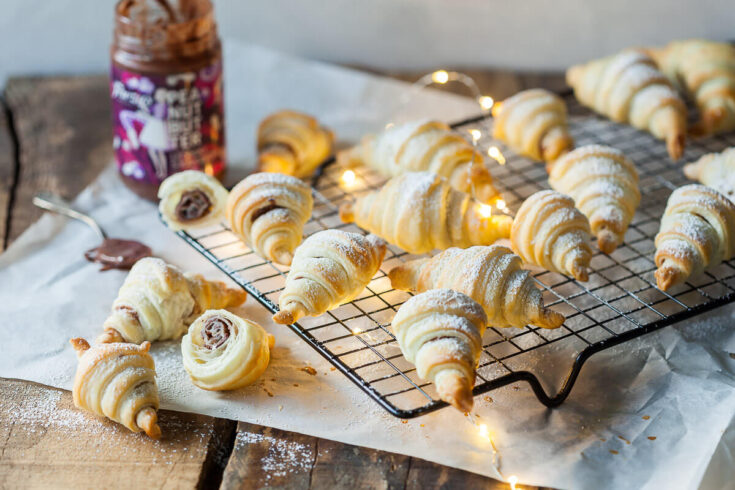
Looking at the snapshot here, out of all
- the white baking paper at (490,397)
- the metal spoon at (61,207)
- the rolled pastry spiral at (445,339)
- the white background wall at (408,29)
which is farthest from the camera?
the white background wall at (408,29)

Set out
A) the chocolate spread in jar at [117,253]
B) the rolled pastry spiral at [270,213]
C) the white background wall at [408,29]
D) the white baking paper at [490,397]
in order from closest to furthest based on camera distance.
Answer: the white baking paper at [490,397], the rolled pastry spiral at [270,213], the chocolate spread in jar at [117,253], the white background wall at [408,29]

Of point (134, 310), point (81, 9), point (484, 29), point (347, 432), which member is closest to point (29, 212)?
point (134, 310)

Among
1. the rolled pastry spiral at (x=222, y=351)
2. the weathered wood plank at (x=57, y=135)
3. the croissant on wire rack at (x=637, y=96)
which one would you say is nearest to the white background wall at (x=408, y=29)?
the weathered wood plank at (x=57, y=135)

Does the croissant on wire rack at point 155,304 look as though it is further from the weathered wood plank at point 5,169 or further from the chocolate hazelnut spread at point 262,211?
the weathered wood plank at point 5,169

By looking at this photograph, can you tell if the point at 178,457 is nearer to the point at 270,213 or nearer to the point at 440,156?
the point at 270,213

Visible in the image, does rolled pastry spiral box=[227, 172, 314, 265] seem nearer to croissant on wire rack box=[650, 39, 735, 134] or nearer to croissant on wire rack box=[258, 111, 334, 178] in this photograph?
croissant on wire rack box=[258, 111, 334, 178]

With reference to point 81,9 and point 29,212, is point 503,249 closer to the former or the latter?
point 29,212

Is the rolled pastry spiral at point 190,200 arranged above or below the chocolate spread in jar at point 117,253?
above

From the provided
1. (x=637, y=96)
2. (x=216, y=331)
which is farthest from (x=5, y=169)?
(x=637, y=96)
